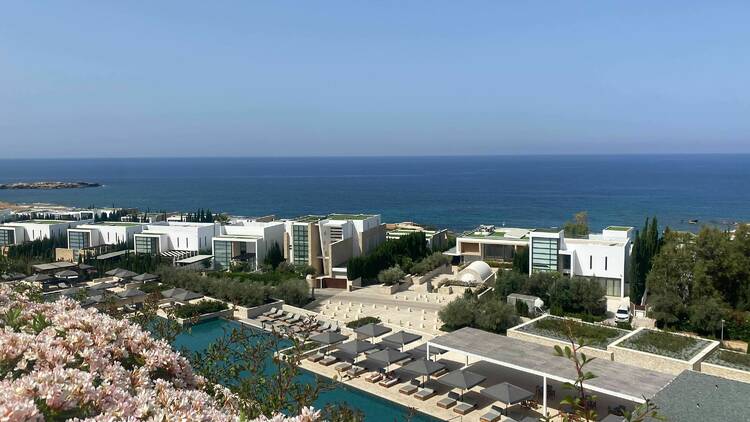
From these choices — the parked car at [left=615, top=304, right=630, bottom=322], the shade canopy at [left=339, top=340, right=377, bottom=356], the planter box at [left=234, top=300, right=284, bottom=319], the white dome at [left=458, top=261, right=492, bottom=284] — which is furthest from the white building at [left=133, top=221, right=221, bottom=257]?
the parked car at [left=615, top=304, right=630, bottom=322]

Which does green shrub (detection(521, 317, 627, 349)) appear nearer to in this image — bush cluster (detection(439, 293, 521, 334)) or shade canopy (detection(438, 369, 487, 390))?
bush cluster (detection(439, 293, 521, 334))

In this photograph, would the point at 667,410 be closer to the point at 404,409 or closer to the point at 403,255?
the point at 404,409

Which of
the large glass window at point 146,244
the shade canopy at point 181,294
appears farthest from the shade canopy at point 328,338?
the large glass window at point 146,244

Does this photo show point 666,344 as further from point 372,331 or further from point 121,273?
point 121,273

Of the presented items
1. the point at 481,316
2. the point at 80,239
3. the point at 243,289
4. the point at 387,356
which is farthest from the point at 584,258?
the point at 80,239

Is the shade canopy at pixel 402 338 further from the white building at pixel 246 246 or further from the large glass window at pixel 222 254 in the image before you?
the large glass window at pixel 222 254
